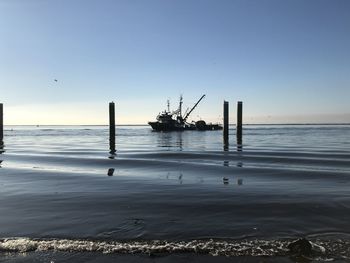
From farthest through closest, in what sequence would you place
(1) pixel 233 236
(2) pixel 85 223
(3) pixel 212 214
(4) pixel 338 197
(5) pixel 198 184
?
(5) pixel 198 184 < (4) pixel 338 197 < (3) pixel 212 214 < (2) pixel 85 223 < (1) pixel 233 236

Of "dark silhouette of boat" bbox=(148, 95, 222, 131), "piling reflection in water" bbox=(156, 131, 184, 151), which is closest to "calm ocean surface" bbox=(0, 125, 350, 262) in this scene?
"piling reflection in water" bbox=(156, 131, 184, 151)

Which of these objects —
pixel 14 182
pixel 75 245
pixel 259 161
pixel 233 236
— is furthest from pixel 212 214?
pixel 259 161

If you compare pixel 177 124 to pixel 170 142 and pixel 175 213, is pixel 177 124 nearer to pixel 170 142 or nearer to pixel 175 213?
pixel 170 142

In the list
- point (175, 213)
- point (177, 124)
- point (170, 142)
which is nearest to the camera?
point (175, 213)

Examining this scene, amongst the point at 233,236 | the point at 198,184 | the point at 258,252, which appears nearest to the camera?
the point at 258,252

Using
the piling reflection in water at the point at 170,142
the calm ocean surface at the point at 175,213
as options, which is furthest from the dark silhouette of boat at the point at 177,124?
the calm ocean surface at the point at 175,213

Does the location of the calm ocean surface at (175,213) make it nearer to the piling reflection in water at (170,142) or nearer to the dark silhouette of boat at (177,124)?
the piling reflection in water at (170,142)

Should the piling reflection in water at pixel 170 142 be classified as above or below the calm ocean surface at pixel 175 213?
below

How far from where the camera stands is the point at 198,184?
44.1 feet

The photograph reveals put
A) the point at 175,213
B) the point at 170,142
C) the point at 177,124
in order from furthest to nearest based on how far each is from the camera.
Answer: the point at 177,124 < the point at 170,142 < the point at 175,213

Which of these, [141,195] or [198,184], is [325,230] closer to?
[141,195]

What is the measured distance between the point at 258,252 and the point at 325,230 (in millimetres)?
1855

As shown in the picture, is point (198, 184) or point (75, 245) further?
point (198, 184)

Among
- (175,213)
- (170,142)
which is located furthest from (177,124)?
(175,213)
